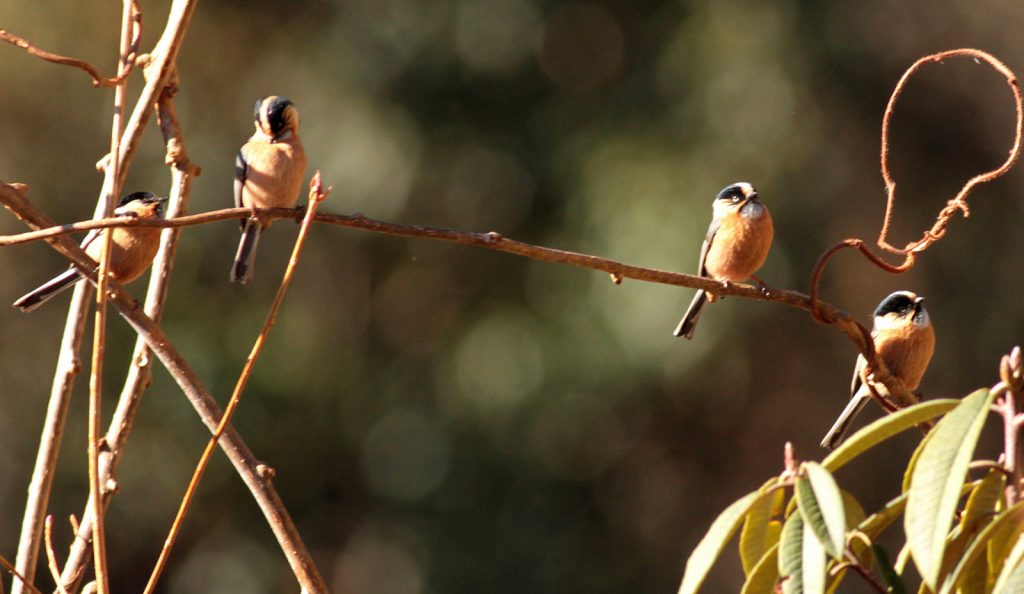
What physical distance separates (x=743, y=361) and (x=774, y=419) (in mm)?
820

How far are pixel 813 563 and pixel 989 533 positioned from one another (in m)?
0.24

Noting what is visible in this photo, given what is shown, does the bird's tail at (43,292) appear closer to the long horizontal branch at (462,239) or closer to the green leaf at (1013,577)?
the long horizontal branch at (462,239)

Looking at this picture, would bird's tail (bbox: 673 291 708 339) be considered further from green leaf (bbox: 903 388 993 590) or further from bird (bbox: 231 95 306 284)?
green leaf (bbox: 903 388 993 590)

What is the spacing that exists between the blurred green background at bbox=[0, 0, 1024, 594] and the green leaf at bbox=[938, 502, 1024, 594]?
8.14 meters

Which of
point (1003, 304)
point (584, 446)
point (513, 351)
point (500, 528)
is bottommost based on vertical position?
point (500, 528)

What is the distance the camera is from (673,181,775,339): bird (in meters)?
4.73

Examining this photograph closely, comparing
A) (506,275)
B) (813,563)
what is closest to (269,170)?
(813,563)

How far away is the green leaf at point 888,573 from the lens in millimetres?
1707

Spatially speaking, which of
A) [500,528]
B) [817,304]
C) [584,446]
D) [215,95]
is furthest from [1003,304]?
[817,304]

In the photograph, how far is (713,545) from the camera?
1.70 m

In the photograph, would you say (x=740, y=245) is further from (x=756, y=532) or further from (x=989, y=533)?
(x=989, y=533)

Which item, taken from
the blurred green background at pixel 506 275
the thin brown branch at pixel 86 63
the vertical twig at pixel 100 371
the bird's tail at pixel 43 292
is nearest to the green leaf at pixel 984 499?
the vertical twig at pixel 100 371

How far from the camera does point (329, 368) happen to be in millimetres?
11320

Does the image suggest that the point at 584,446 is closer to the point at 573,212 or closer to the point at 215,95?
the point at 573,212
